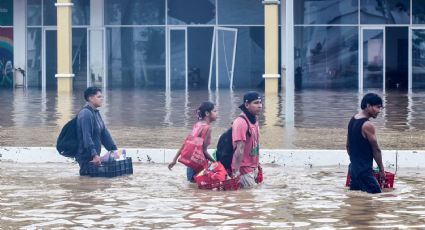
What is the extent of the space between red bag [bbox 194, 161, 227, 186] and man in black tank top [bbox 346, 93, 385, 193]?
4.70 ft

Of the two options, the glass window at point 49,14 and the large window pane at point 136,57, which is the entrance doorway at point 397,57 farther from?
the glass window at point 49,14

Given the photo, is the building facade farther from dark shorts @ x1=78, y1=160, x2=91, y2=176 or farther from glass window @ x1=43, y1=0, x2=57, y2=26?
dark shorts @ x1=78, y1=160, x2=91, y2=176

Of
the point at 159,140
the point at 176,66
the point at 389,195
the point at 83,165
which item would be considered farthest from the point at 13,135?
the point at 176,66

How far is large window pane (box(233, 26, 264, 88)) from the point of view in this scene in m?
42.3

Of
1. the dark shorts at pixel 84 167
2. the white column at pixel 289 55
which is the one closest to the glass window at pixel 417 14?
the white column at pixel 289 55

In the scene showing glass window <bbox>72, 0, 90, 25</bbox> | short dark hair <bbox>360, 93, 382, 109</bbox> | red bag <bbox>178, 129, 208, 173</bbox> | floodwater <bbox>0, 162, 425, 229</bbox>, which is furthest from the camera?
glass window <bbox>72, 0, 90, 25</bbox>

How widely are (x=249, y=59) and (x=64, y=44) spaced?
7.32 metres

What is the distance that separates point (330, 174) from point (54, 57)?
30.5 meters

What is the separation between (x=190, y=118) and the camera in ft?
75.2

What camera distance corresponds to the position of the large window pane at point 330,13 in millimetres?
42000

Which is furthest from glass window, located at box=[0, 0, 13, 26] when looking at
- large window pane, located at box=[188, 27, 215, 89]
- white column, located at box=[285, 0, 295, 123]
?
white column, located at box=[285, 0, 295, 123]

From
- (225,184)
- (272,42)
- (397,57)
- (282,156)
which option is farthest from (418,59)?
(225,184)

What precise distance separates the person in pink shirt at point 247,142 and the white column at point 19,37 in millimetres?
31243

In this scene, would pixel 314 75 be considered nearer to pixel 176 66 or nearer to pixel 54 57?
pixel 176 66
